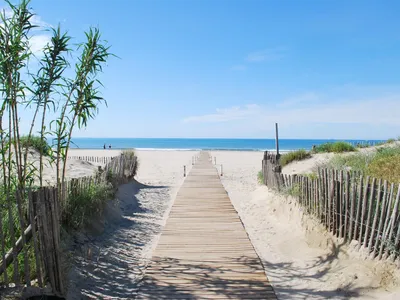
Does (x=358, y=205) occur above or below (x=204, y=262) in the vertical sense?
above

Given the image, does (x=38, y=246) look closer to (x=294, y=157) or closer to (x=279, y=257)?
(x=279, y=257)

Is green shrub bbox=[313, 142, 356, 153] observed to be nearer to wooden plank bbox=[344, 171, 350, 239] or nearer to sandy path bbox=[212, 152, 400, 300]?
sandy path bbox=[212, 152, 400, 300]

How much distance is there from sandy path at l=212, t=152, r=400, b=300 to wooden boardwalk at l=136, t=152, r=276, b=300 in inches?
11.7

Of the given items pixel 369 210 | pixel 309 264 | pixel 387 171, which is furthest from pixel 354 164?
pixel 369 210

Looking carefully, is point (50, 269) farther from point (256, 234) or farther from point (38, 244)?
point (256, 234)

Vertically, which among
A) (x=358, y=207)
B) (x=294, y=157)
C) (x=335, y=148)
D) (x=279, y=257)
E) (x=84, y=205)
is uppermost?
(x=335, y=148)

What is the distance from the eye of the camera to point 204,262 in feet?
17.5

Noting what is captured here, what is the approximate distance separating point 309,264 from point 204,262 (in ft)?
5.27

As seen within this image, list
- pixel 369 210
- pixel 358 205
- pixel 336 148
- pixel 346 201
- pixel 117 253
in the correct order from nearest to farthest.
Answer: pixel 369 210 → pixel 358 205 → pixel 346 201 → pixel 117 253 → pixel 336 148

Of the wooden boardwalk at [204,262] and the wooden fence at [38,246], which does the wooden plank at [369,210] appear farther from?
the wooden fence at [38,246]

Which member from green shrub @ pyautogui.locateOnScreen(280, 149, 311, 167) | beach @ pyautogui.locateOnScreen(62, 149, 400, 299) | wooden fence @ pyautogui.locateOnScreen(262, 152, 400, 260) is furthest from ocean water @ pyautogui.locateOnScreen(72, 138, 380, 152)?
wooden fence @ pyautogui.locateOnScreen(262, 152, 400, 260)

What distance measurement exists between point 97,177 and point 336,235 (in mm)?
5523

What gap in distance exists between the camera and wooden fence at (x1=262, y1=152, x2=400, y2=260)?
14.0ft

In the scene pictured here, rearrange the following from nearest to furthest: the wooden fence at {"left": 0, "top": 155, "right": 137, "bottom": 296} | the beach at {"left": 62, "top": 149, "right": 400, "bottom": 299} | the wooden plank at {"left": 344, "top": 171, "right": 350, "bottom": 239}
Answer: the wooden fence at {"left": 0, "top": 155, "right": 137, "bottom": 296}, the beach at {"left": 62, "top": 149, "right": 400, "bottom": 299}, the wooden plank at {"left": 344, "top": 171, "right": 350, "bottom": 239}
